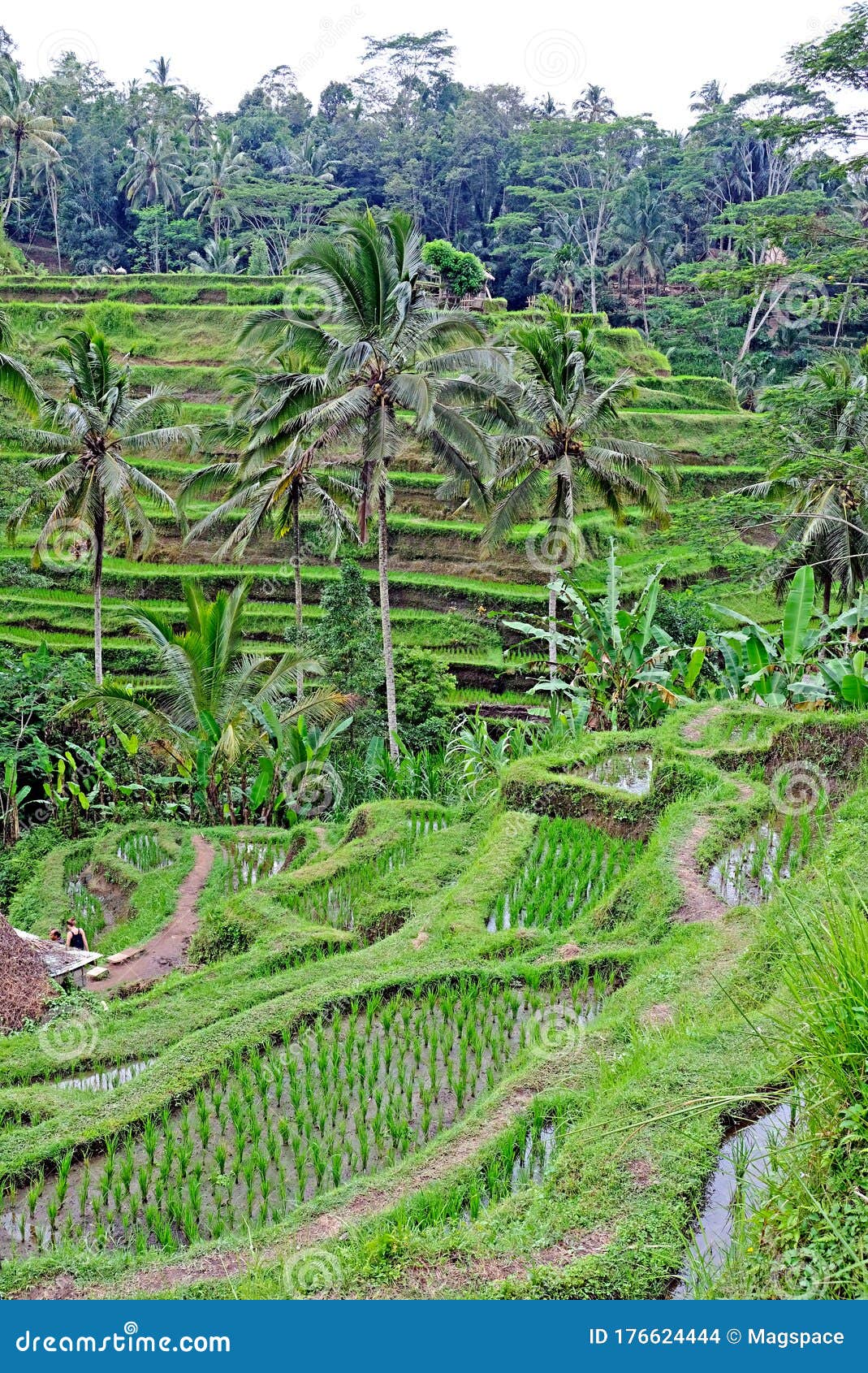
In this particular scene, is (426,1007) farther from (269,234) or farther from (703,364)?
(269,234)

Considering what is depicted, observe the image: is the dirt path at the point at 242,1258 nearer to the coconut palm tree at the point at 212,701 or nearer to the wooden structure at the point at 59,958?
the wooden structure at the point at 59,958

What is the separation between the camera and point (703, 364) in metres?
45.1

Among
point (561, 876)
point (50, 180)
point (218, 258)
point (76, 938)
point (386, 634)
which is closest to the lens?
point (561, 876)

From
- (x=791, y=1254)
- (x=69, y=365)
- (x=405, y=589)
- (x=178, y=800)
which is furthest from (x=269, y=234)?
(x=791, y=1254)

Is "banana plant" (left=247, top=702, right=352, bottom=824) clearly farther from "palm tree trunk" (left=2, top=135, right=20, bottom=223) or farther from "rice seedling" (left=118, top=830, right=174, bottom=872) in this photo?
"palm tree trunk" (left=2, top=135, right=20, bottom=223)

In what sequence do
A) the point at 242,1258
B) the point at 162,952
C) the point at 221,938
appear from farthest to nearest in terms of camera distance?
the point at 162,952, the point at 221,938, the point at 242,1258

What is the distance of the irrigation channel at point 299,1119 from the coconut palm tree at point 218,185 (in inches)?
1883

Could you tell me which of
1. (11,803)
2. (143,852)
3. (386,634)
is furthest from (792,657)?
(11,803)

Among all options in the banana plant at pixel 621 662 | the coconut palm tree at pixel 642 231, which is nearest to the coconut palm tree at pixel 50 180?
the coconut palm tree at pixel 642 231

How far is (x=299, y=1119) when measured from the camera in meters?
6.31

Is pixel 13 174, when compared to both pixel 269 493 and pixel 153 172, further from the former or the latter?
pixel 269 493

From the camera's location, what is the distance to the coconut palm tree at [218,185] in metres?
50.4

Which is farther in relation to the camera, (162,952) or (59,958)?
(162,952)

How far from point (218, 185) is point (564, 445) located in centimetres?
3807
